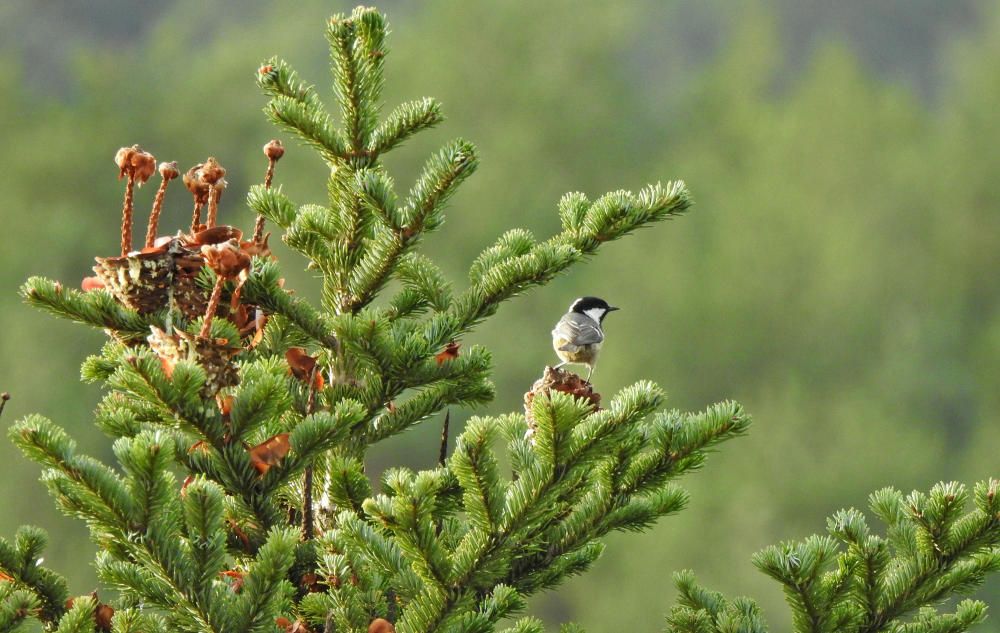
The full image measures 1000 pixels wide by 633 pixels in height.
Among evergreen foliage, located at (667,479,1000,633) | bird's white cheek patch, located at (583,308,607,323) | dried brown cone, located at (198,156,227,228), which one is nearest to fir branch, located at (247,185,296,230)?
dried brown cone, located at (198,156,227,228)

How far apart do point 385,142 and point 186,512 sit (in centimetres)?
107

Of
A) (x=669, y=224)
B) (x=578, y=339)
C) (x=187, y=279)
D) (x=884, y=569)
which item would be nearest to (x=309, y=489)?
(x=187, y=279)

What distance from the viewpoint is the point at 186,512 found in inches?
122

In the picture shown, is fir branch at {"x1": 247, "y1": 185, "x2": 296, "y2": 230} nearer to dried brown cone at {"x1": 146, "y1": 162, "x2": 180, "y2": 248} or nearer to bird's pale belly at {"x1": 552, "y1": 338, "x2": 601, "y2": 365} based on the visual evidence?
dried brown cone at {"x1": 146, "y1": 162, "x2": 180, "y2": 248}

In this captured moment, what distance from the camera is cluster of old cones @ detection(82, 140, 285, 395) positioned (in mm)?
3262

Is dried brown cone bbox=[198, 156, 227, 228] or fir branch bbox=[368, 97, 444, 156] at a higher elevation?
fir branch bbox=[368, 97, 444, 156]

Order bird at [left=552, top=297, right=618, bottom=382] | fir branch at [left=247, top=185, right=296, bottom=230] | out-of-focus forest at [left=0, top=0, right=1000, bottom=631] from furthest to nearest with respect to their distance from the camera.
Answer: out-of-focus forest at [left=0, top=0, right=1000, bottom=631]
bird at [left=552, top=297, right=618, bottom=382]
fir branch at [left=247, top=185, right=296, bottom=230]

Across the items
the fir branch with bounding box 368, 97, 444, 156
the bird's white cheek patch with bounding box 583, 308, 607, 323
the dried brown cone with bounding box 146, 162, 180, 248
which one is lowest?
the dried brown cone with bounding box 146, 162, 180, 248

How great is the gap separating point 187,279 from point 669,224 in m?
43.5

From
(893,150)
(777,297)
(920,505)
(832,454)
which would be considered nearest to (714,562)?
(832,454)

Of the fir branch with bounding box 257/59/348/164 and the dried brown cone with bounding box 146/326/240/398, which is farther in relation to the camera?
the fir branch with bounding box 257/59/348/164

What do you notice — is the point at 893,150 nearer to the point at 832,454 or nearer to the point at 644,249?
the point at 644,249

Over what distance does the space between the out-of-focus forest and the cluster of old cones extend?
26341mm

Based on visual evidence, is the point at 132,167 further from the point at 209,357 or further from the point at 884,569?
the point at 884,569
